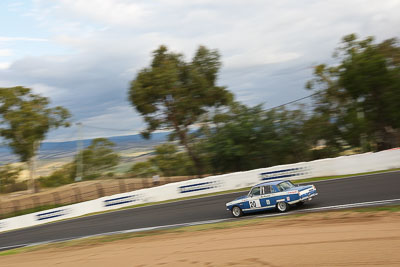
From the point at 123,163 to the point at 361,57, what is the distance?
138 feet

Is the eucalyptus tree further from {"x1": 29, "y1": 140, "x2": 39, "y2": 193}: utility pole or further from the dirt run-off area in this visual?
the dirt run-off area

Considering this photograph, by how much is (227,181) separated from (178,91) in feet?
54.0

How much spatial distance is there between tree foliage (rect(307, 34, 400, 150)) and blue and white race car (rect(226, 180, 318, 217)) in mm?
20017

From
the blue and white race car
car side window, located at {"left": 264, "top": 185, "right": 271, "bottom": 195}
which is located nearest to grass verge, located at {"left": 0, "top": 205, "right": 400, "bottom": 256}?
the blue and white race car

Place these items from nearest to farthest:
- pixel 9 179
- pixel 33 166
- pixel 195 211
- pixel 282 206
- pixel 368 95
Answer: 1. pixel 282 206
2. pixel 195 211
3. pixel 368 95
4. pixel 33 166
5. pixel 9 179

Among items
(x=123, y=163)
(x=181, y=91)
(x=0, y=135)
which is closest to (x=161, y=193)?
(x=181, y=91)

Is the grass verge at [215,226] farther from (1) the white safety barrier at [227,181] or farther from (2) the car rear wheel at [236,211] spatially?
(1) the white safety barrier at [227,181]

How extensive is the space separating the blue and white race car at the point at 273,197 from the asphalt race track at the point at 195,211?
0.34m

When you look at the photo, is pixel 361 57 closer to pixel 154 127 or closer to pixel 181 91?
pixel 181 91

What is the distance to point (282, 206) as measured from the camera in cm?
1407

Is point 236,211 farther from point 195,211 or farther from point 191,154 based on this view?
point 191,154

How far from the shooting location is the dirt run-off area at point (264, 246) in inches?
286

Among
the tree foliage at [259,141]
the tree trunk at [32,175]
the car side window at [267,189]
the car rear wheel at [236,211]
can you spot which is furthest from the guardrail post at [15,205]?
the car side window at [267,189]

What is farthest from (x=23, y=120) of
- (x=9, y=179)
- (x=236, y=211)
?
(x=236, y=211)
